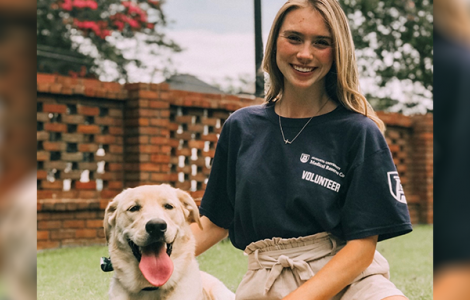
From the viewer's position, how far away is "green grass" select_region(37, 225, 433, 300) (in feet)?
9.88

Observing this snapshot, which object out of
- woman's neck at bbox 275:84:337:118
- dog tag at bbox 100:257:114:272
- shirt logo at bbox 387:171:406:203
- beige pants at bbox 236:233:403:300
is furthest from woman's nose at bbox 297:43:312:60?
dog tag at bbox 100:257:114:272

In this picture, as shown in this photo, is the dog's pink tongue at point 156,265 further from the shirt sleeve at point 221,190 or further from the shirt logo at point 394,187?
the shirt logo at point 394,187

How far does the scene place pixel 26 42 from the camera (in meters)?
0.34

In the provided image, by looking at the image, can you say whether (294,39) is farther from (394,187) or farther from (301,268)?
(301,268)

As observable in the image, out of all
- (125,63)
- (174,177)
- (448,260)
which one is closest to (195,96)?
(174,177)

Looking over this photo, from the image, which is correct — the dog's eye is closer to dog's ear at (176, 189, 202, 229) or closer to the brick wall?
dog's ear at (176, 189, 202, 229)

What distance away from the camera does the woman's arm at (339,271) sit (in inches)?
63.0

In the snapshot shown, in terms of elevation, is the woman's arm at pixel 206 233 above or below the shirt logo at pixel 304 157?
below

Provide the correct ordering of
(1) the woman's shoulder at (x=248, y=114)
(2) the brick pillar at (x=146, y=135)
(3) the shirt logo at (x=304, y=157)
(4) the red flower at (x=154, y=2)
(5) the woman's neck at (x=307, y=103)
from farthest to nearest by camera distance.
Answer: (4) the red flower at (x=154, y=2) < (2) the brick pillar at (x=146, y=135) < (1) the woman's shoulder at (x=248, y=114) < (5) the woman's neck at (x=307, y=103) < (3) the shirt logo at (x=304, y=157)

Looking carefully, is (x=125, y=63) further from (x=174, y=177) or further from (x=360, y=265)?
(x=360, y=265)

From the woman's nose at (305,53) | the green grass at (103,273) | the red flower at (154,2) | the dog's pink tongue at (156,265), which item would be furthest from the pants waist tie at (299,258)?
the red flower at (154,2)

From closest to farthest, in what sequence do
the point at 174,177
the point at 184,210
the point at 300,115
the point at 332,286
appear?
the point at 332,286 → the point at 184,210 → the point at 300,115 → the point at 174,177

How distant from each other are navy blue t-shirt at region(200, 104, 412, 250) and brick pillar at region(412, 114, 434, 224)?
7620 mm

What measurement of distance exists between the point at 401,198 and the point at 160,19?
11.7 meters
